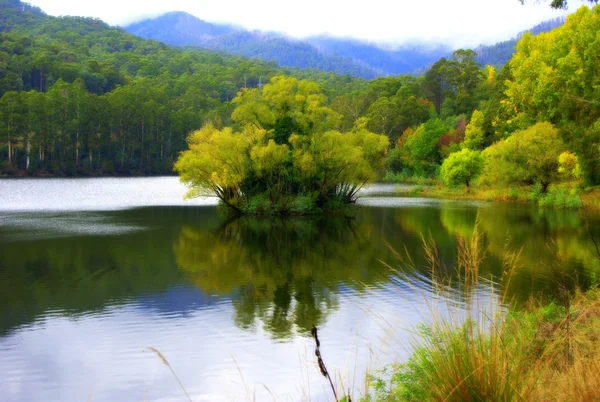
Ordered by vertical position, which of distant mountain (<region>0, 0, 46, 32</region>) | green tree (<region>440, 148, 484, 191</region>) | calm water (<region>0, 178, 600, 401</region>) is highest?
distant mountain (<region>0, 0, 46, 32</region>)

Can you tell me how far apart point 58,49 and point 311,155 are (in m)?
92.3

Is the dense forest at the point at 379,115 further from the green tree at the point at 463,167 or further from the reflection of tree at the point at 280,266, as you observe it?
the reflection of tree at the point at 280,266

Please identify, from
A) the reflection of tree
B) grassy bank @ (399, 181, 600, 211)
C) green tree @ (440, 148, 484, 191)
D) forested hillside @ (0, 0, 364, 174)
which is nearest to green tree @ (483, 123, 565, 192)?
grassy bank @ (399, 181, 600, 211)

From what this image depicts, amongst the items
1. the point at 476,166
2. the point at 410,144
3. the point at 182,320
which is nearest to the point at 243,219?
the point at 182,320

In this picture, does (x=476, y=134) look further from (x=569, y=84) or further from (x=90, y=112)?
(x=90, y=112)

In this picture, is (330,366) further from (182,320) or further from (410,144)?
(410,144)

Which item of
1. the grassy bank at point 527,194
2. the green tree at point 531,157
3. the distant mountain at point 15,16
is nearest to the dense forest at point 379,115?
the green tree at point 531,157

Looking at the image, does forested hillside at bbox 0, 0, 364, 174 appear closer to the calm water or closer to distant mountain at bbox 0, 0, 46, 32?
the calm water

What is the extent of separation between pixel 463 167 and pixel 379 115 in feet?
104

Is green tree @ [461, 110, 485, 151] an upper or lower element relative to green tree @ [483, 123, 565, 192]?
upper

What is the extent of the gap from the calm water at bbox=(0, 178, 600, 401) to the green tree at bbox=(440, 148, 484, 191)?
701 inches

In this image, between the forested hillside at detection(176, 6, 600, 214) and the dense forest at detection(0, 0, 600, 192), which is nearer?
the forested hillside at detection(176, 6, 600, 214)

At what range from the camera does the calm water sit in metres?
8.45

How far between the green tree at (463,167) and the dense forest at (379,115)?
0.30ft
